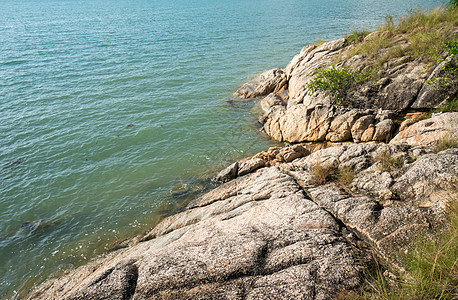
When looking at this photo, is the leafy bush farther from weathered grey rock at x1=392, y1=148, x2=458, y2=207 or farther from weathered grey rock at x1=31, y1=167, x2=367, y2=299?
weathered grey rock at x1=31, y1=167, x2=367, y2=299

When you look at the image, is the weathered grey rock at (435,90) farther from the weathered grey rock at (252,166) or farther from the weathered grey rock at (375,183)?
the weathered grey rock at (252,166)

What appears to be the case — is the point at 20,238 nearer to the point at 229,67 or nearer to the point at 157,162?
the point at 157,162

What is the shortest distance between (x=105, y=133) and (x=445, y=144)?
18.3 m

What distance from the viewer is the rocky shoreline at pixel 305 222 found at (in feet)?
17.2

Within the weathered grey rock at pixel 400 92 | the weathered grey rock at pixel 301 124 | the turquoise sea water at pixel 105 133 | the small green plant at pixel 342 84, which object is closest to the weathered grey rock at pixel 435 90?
the weathered grey rock at pixel 400 92

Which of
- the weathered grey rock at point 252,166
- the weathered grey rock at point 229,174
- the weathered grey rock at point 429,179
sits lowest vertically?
the weathered grey rock at point 229,174

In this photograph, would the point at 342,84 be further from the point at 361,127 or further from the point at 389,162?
the point at 389,162

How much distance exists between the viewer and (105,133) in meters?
18.6

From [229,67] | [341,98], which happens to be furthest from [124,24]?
[341,98]

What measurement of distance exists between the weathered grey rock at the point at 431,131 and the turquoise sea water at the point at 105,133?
7228mm

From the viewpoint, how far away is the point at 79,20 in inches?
2259

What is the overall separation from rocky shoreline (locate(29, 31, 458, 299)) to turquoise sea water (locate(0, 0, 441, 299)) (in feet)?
7.19

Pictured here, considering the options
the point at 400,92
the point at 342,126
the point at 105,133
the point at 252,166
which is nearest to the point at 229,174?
the point at 252,166

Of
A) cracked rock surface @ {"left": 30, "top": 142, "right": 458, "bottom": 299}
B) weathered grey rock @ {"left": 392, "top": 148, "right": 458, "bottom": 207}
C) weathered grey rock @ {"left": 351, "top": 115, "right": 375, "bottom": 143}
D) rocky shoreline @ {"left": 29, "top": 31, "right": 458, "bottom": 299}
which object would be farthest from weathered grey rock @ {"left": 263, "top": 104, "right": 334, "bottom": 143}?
weathered grey rock @ {"left": 392, "top": 148, "right": 458, "bottom": 207}
